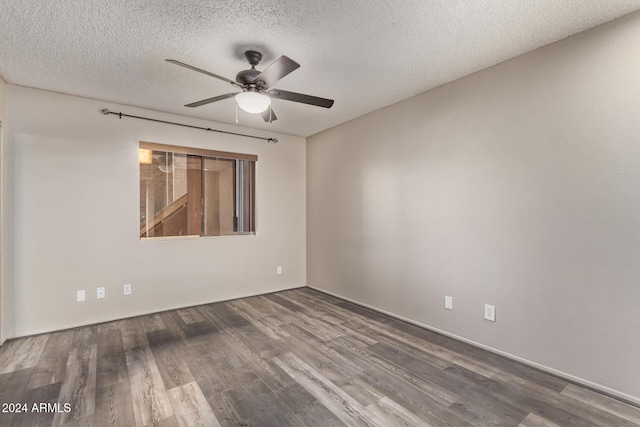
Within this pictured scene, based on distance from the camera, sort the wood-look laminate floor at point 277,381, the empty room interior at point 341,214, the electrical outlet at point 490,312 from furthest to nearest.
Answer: the electrical outlet at point 490,312
the empty room interior at point 341,214
the wood-look laminate floor at point 277,381

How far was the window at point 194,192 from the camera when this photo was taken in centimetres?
373

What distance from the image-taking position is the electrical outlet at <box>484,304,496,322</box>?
2.64 meters

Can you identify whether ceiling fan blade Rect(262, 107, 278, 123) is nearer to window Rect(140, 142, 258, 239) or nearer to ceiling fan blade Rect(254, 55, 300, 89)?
ceiling fan blade Rect(254, 55, 300, 89)

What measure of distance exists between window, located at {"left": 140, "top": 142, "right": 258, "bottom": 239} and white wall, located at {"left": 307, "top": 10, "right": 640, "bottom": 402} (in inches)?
76.7

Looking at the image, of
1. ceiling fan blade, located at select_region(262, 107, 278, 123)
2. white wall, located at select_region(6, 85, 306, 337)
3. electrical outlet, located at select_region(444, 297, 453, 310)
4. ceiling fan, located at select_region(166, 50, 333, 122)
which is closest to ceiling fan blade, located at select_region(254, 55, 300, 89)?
ceiling fan, located at select_region(166, 50, 333, 122)

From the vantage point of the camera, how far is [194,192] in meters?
4.06

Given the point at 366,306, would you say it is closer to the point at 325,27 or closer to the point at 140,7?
the point at 325,27

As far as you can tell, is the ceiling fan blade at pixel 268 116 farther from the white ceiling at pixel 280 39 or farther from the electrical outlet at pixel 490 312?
the electrical outlet at pixel 490 312

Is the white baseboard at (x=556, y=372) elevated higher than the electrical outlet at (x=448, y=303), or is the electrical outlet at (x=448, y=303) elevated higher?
the electrical outlet at (x=448, y=303)

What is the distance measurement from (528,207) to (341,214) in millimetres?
2351

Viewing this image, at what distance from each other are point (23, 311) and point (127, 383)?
1778mm

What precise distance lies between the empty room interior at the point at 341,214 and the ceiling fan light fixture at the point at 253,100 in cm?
1

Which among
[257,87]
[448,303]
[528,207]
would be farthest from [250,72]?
Answer: [448,303]

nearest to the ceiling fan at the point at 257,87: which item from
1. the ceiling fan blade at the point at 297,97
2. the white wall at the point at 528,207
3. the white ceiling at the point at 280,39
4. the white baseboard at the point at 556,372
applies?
the ceiling fan blade at the point at 297,97
